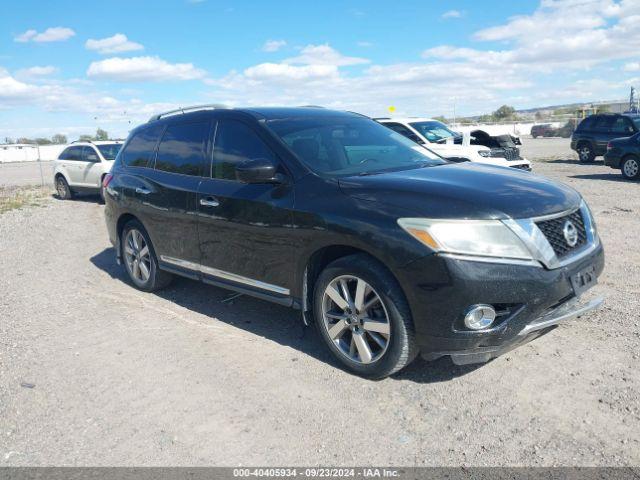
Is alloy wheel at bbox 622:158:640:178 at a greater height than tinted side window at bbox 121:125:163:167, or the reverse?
tinted side window at bbox 121:125:163:167

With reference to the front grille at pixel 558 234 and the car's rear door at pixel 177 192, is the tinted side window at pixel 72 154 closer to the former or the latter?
the car's rear door at pixel 177 192

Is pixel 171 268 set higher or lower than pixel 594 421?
higher

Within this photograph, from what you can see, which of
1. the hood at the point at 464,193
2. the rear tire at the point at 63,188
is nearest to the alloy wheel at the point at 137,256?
the hood at the point at 464,193

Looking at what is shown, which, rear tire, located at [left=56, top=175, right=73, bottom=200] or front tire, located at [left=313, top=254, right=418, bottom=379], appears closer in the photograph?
front tire, located at [left=313, top=254, right=418, bottom=379]

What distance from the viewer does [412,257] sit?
11.5 feet

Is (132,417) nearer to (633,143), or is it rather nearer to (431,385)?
(431,385)

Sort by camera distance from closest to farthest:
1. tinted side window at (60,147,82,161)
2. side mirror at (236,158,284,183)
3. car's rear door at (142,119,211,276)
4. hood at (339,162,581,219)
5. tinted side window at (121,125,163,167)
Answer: hood at (339,162,581,219)
side mirror at (236,158,284,183)
car's rear door at (142,119,211,276)
tinted side window at (121,125,163,167)
tinted side window at (60,147,82,161)

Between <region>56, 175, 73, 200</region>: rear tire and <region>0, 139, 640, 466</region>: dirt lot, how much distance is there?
1141 cm

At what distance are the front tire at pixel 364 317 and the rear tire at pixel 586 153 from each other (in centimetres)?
1853

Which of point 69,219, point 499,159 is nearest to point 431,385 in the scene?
point 499,159

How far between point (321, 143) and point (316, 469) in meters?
2.66

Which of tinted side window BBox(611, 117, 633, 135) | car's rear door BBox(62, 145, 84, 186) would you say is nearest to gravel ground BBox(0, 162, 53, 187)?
car's rear door BBox(62, 145, 84, 186)

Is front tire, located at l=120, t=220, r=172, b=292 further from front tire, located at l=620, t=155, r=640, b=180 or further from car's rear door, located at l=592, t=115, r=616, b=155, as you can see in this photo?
car's rear door, located at l=592, t=115, r=616, b=155

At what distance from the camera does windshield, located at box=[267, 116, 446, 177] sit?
4488 millimetres
